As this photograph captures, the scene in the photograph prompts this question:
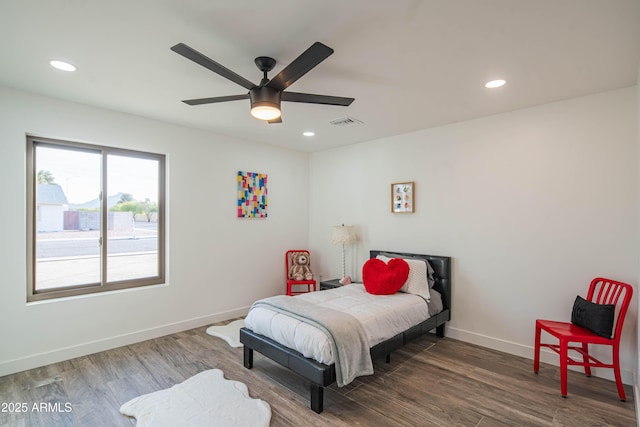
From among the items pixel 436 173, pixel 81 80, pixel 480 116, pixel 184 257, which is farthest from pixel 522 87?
pixel 184 257

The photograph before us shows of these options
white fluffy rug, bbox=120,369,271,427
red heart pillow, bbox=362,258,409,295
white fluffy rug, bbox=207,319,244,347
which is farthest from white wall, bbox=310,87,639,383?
white fluffy rug, bbox=120,369,271,427

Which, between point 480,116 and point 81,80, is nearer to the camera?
point 81,80

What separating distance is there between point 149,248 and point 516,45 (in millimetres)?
4223

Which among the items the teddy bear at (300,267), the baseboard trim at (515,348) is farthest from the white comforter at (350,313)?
the teddy bear at (300,267)

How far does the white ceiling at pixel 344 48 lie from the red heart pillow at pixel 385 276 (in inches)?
69.2

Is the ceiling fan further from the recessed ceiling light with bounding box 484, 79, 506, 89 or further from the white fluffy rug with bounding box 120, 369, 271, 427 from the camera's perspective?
the white fluffy rug with bounding box 120, 369, 271, 427

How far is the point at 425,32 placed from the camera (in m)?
1.99

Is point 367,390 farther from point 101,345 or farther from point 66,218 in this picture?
point 66,218

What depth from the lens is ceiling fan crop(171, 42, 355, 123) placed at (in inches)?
69.7

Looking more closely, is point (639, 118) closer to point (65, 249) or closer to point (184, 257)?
point (184, 257)

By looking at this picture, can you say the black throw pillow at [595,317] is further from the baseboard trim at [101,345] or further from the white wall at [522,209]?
the baseboard trim at [101,345]

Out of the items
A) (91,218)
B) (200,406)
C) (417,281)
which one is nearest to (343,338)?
(200,406)

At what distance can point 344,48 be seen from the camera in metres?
2.17

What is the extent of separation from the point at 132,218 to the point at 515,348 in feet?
15.1
